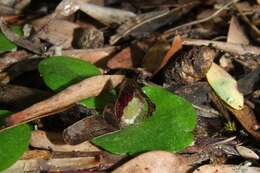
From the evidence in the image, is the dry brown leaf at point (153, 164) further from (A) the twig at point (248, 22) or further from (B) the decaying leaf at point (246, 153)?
(A) the twig at point (248, 22)

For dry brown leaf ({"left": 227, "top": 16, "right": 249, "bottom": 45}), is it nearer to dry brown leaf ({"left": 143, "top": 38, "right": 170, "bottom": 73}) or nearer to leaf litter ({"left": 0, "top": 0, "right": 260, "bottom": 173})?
leaf litter ({"left": 0, "top": 0, "right": 260, "bottom": 173})

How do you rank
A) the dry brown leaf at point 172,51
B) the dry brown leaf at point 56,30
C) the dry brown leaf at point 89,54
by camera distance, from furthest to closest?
the dry brown leaf at point 56,30 → the dry brown leaf at point 89,54 → the dry brown leaf at point 172,51

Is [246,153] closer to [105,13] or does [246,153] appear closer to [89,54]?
[89,54]

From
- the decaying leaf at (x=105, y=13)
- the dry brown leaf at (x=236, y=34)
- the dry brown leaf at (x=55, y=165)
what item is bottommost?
the dry brown leaf at (x=55, y=165)

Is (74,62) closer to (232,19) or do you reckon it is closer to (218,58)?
(218,58)

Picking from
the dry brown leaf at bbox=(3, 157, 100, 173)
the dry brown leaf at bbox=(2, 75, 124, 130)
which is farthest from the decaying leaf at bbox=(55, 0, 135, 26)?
the dry brown leaf at bbox=(3, 157, 100, 173)

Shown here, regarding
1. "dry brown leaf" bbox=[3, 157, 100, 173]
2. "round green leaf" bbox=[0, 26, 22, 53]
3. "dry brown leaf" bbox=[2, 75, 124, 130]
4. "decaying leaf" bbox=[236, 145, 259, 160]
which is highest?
"round green leaf" bbox=[0, 26, 22, 53]

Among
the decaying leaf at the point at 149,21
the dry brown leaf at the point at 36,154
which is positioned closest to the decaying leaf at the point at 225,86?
the decaying leaf at the point at 149,21
